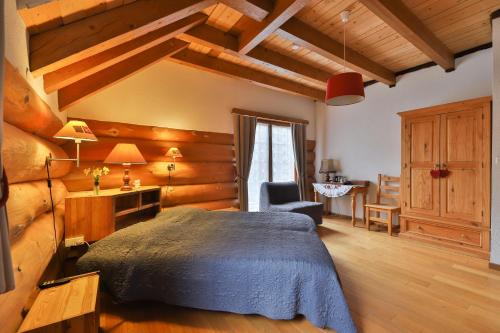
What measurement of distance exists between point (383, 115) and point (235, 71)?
3.02 m

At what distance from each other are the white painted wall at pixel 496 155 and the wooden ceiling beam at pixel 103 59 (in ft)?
11.3

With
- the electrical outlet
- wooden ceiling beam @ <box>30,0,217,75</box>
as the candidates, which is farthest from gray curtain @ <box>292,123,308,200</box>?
the electrical outlet

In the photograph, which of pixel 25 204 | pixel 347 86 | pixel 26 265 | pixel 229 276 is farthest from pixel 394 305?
pixel 25 204

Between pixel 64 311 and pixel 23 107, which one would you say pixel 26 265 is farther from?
pixel 23 107

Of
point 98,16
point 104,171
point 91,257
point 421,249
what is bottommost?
point 421,249

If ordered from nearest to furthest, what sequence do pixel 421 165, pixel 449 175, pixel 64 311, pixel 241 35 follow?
pixel 64 311 < pixel 241 35 < pixel 449 175 < pixel 421 165

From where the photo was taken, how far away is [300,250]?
1686 millimetres

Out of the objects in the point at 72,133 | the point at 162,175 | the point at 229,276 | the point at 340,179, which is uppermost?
Answer: the point at 72,133

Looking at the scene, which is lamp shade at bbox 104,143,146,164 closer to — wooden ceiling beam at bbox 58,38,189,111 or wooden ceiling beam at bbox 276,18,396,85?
wooden ceiling beam at bbox 58,38,189,111

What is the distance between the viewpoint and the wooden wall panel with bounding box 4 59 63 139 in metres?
1.10

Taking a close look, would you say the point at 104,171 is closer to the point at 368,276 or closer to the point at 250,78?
the point at 250,78

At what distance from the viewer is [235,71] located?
379 cm

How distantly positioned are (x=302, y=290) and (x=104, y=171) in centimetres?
238

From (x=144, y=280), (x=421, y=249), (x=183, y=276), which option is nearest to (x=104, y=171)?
(x=144, y=280)
